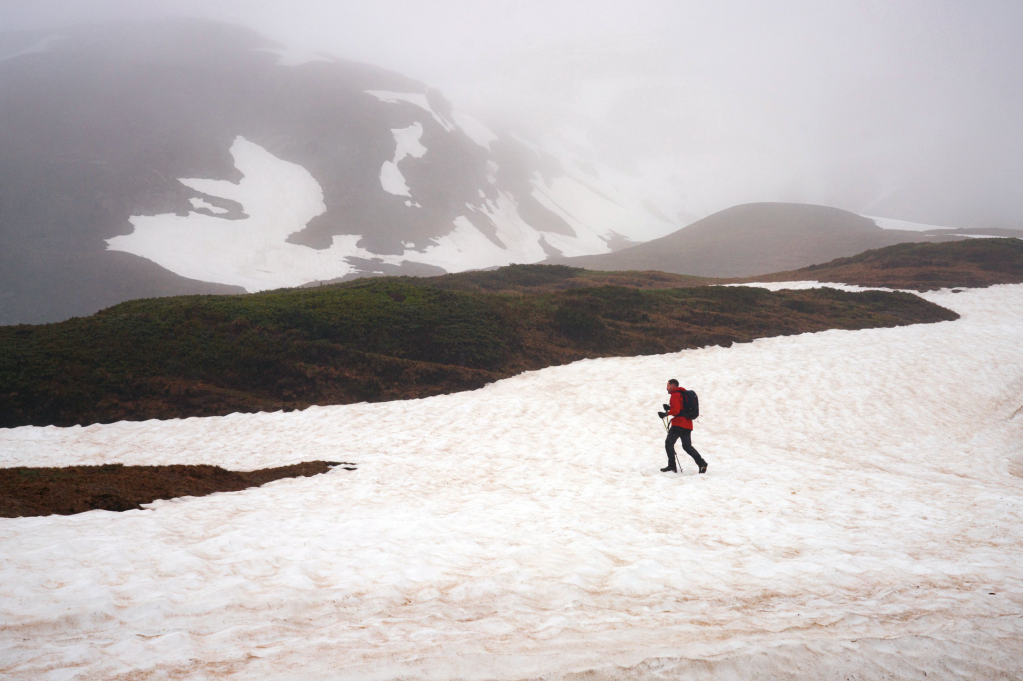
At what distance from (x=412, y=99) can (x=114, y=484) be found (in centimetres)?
14538

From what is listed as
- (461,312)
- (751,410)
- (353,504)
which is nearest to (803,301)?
(751,410)

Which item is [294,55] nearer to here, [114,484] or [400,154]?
[400,154]

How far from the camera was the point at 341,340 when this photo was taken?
21531mm

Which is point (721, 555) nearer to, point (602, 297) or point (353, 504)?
point (353, 504)

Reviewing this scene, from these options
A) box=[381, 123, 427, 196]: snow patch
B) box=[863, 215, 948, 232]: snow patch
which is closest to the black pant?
box=[381, 123, 427, 196]: snow patch

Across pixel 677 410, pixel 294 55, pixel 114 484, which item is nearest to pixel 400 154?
pixel 294 55

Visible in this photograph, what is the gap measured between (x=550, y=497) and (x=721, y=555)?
3890 millimetres

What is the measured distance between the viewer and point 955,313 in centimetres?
2888

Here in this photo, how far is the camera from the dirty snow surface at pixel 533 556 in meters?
4.07

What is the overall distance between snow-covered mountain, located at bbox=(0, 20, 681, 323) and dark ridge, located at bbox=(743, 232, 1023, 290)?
6139 cm

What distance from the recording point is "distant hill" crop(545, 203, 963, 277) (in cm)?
9325

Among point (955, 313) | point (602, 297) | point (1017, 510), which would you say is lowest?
point (1017, 510)

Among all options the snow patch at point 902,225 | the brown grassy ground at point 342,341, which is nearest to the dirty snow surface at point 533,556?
the brown grassy ground at point 342,341

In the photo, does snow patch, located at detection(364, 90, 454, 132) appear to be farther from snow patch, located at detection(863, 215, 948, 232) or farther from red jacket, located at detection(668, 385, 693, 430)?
red jacket, located at detection(668, 385, 693, 430)
